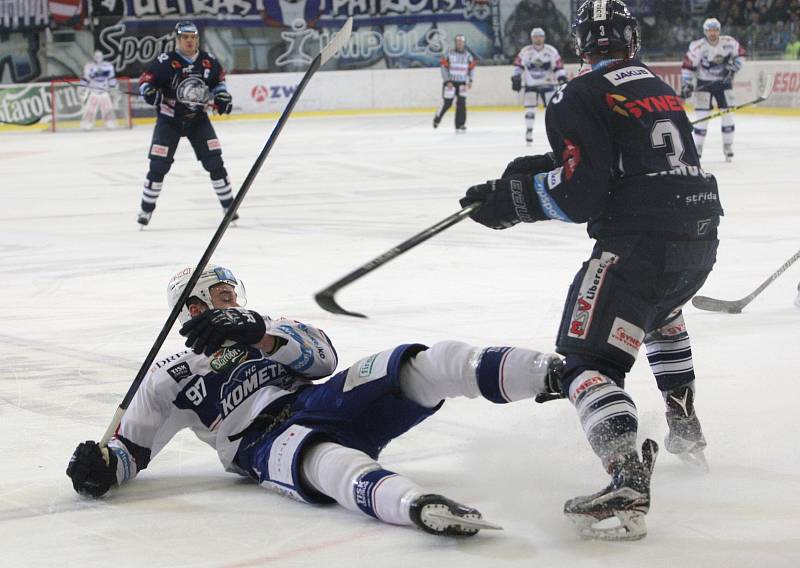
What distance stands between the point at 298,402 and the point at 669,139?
1120mm

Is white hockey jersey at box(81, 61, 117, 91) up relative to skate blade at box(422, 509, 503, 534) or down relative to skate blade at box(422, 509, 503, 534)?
down

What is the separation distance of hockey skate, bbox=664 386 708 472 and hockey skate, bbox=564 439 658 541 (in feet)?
2.20

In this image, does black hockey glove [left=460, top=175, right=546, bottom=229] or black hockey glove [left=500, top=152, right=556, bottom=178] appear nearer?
black hockey glove [left=460, top=175, right=546, bottom=229]

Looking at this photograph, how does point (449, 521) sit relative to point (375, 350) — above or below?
above

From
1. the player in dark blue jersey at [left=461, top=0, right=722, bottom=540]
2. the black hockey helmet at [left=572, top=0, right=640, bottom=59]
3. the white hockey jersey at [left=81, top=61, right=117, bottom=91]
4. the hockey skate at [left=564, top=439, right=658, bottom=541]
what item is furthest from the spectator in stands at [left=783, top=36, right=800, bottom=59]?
the hockey skate at [left=564, top=439, right=658, bottom=541]

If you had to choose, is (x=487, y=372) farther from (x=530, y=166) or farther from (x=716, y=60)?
(x=716, y=60)

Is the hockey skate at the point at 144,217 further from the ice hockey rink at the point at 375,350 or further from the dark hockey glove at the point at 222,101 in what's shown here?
the dark hockey glove at the point at 222,101

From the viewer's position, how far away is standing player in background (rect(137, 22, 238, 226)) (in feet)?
27.9

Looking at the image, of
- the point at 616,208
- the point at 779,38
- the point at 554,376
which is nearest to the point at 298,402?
the point at 554,376

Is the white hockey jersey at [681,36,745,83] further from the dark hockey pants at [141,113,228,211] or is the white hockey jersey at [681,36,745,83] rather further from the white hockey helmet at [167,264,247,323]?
the white hockey helmet at [167,264,247,323]

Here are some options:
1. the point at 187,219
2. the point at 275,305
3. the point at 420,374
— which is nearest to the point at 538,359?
the point at 420,374

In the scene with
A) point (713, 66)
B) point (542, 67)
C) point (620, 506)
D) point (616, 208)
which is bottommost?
point (542, 67)

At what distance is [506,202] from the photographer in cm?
→ 298

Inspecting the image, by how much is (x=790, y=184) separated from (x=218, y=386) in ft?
26.6
